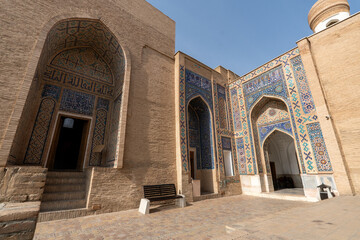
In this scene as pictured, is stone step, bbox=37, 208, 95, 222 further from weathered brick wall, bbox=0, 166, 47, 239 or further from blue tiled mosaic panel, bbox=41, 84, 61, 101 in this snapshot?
blue tiled mosaic panel, bbox=41, 84, 61, 101

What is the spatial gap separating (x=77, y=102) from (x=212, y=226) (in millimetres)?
6447

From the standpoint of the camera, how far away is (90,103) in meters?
7.00

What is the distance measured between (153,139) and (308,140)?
640 cm

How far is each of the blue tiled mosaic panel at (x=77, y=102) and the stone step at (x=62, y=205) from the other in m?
3.40

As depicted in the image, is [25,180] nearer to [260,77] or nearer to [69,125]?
[69,125]

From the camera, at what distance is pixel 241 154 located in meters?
9.35

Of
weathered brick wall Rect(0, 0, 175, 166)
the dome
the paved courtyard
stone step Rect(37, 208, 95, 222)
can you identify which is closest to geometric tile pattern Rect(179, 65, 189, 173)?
weathered brick wall Rect(0, 0, 175, 166)

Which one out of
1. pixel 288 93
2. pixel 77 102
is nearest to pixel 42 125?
pixel 77 102

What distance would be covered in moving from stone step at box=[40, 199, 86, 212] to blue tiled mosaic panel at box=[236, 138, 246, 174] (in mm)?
7500

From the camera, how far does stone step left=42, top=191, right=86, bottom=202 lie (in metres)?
4.61

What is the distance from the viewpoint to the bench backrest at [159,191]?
560 cm

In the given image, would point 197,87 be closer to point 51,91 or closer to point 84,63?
point 84,63

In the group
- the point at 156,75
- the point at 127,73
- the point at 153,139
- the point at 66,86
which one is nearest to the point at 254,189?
the point at 153,139

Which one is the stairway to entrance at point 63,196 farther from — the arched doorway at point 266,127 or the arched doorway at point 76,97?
the arched doorway at point 266,127
